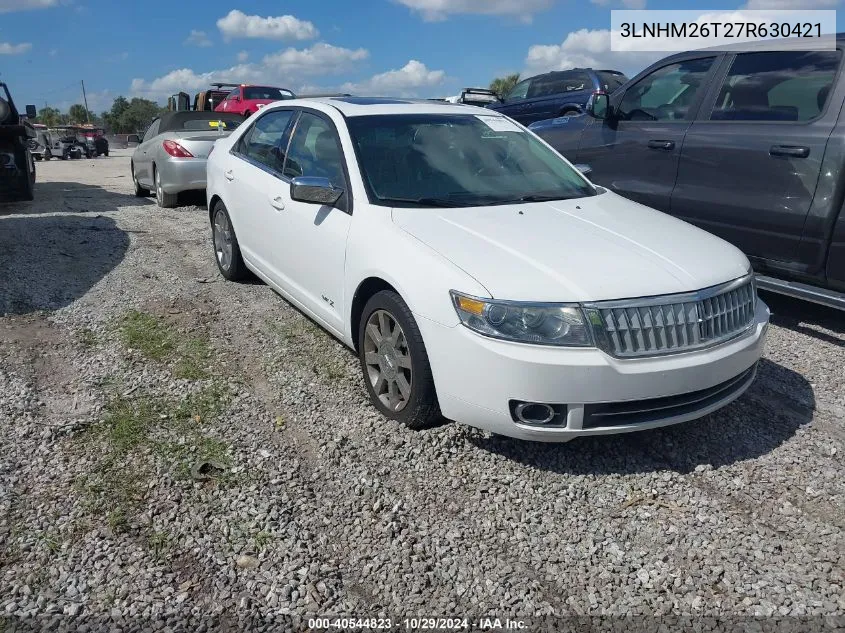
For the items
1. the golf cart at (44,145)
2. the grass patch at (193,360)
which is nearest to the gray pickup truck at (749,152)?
the grass patch at (193,360)

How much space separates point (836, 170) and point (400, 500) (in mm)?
3613

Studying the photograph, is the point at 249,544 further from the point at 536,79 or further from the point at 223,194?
the point at 536,79

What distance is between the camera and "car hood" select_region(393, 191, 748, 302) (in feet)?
10.0

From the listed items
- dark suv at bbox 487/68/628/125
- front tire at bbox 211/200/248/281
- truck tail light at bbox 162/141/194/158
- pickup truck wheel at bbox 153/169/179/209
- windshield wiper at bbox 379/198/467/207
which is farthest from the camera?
dark suv at bbox 487/68/628/125

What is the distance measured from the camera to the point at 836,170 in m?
4.55

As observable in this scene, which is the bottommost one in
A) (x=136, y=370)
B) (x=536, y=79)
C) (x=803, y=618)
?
(x=803, y=618)

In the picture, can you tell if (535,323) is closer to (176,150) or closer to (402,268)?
(402,268)

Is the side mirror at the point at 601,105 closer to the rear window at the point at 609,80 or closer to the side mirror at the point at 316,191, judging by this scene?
the side mirror at the point at 316,191

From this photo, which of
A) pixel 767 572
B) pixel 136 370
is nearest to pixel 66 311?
Result: pixel 136 370

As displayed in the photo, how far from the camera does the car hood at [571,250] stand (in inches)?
120

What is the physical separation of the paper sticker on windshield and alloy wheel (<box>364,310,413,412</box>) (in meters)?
1.81

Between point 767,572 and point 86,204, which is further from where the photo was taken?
point 86,204

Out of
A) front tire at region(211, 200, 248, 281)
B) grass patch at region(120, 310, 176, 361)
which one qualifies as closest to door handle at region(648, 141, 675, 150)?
front tire at region(211, 200, 248, 281)

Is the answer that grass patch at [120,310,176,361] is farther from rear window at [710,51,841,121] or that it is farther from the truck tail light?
the truck tail light
